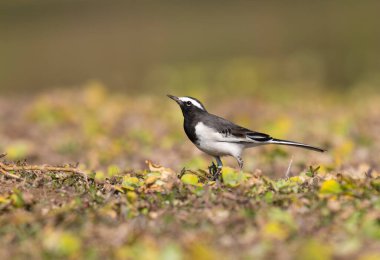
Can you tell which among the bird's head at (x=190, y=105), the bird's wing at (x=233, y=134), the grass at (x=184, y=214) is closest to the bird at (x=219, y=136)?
the bird's wing at (x=233, y=134)

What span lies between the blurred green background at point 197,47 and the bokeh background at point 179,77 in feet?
0.27

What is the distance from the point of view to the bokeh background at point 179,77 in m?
11.8

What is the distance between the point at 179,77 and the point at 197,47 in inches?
403

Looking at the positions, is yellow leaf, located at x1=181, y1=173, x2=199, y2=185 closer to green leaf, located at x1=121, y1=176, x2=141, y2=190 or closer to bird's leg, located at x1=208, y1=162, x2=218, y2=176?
green leaf, located at x1=121, y1=176, x2=141, y2=190

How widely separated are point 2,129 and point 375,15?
2487 centimetres

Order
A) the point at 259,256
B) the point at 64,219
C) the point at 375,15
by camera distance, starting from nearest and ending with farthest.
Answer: the point at 259,256
the point at 64,219
the point at 375,15

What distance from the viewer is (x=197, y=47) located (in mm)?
31469

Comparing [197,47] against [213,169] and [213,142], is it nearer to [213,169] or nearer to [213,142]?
[213,142]

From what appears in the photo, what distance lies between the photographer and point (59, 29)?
4209cm

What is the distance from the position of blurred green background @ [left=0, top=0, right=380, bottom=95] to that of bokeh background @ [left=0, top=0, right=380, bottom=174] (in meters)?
0.08

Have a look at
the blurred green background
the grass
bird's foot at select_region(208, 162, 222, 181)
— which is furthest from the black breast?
the blurred green background

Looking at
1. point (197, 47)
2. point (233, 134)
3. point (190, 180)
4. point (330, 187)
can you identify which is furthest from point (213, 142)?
point (197, 47)

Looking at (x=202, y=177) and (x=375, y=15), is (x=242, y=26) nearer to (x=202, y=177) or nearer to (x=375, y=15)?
(x=375, y=15)

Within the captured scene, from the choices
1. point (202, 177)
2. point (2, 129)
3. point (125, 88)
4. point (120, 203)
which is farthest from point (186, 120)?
point (125, 88)
